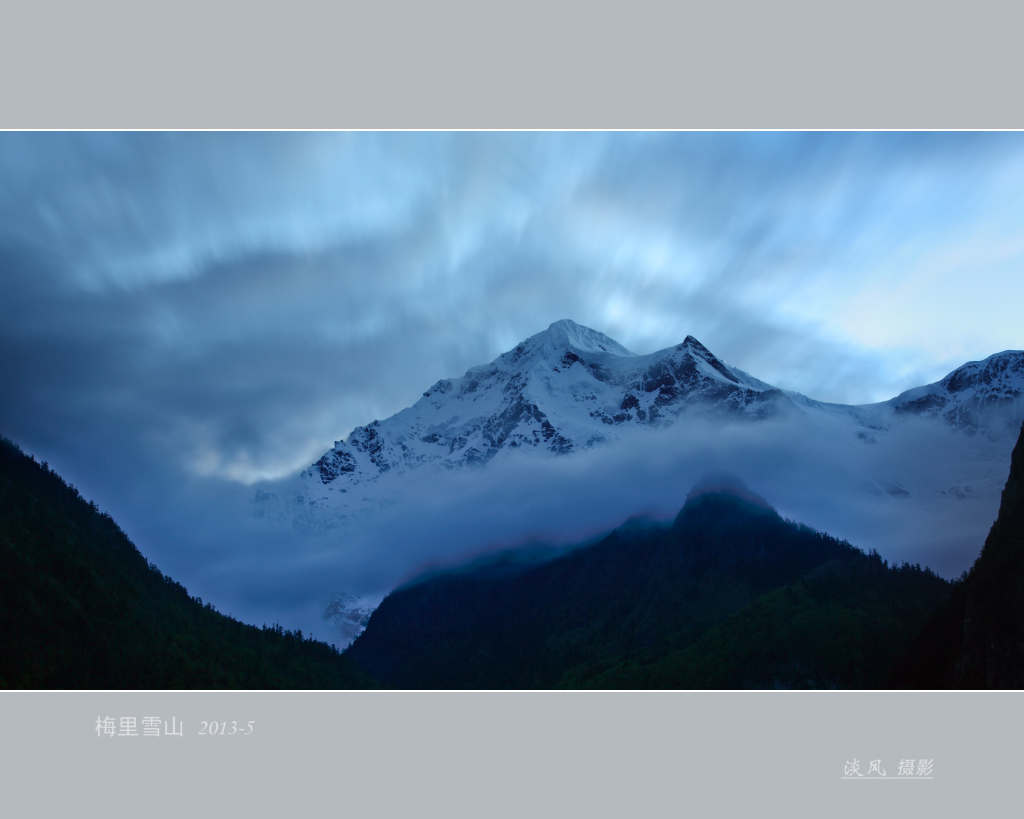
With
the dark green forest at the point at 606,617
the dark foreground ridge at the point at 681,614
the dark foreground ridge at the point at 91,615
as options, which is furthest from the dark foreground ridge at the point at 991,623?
the dark foreground ridge at the point at 91,615

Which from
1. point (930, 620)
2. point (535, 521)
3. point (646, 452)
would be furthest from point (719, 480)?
point (930, 620)

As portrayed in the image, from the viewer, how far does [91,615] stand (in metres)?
67.4

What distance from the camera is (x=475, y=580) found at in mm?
187875

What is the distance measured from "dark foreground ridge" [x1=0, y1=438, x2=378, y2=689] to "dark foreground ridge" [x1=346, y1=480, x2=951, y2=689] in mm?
52391

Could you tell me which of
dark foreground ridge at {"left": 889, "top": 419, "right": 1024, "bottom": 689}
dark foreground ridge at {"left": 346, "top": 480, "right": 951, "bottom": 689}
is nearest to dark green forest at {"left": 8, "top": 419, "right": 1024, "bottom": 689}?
dark foreground ridge at {"left": 889, "top": 419, "right": 1024, "bottom": 689}

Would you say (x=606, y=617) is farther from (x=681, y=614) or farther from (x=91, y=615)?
(x=91, y=615)

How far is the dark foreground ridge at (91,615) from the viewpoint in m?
60.2

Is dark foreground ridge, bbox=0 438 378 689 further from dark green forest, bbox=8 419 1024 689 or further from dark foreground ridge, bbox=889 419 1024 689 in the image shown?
dark foreground ridge, bbox=889 419 1024 689

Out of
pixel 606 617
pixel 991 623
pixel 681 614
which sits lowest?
pixel 991 623

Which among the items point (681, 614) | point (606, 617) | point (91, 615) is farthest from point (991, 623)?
point (606, 617)

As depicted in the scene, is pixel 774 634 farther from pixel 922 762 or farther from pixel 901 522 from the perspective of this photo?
pixel 922 762

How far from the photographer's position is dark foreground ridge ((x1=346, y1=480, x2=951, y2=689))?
8531 centimetres

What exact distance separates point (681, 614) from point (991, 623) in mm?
81847

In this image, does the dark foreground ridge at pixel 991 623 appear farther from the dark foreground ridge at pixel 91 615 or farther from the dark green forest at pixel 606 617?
the dark foreground ridge at pixel 91 615
